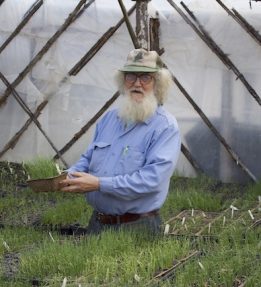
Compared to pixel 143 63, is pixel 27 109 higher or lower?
lower

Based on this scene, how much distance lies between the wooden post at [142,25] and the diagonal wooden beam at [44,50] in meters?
1.27

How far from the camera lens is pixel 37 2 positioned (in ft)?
29.4

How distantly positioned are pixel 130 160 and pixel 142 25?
3.37 metres

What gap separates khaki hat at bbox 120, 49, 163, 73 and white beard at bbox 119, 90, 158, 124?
0.15 m

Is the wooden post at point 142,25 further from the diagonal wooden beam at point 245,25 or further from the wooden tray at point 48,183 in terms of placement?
the wooden tray at point 48,183

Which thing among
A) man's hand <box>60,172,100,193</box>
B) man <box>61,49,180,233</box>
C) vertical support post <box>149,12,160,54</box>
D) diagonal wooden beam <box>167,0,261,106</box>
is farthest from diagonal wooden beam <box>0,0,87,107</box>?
man's hand <box>60,172,100,193</box>

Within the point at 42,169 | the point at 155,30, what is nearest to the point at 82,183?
the point at 42,169

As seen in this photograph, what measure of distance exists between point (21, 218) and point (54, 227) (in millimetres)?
479

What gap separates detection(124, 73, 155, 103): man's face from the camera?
437cm

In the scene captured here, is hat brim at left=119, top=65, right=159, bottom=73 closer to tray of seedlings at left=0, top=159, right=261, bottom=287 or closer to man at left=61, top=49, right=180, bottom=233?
man at left=61, top=49, right=180, bottom=233

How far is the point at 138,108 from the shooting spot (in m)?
4.29

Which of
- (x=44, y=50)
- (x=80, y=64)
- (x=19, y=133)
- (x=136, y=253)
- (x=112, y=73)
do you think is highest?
(x=44, y=50)

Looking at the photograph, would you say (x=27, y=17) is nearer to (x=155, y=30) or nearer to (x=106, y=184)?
(x=155, y=30)

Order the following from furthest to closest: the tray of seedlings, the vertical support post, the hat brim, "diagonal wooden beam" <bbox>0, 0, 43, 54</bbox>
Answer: "diagonal wooden beam" <bbox>0, 0, 43, 54</bbox> → the vertical support post → the hat brim → the tray of seedlings
